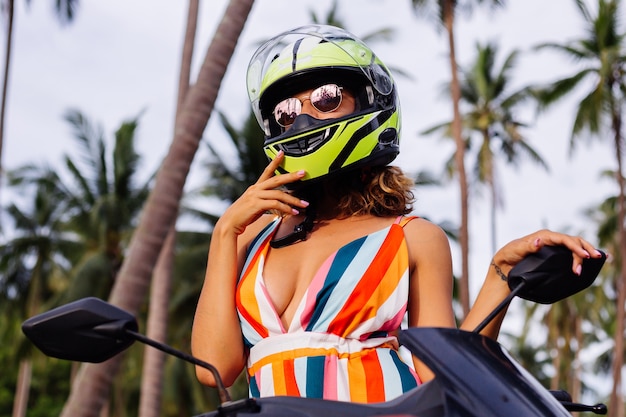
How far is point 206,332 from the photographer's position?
7.98 feet

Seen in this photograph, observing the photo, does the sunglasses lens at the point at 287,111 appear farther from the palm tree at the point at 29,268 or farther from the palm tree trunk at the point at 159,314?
the palm tree at the point at 29,268

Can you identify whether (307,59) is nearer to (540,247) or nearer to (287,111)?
(287,111)

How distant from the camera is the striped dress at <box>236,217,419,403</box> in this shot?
2.25 m

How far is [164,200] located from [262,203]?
6.43 metres

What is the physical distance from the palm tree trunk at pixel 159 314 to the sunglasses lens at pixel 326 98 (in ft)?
37.1

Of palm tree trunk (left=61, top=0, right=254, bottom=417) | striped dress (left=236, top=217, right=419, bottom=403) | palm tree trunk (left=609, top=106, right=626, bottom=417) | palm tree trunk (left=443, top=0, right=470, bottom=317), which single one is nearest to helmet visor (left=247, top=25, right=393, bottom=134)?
striped dress (left=236, top=217, right=419, bottom=403)

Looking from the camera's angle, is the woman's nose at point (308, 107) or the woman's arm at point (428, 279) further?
the woman's nose at point (308, 107)

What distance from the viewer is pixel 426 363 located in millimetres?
1746

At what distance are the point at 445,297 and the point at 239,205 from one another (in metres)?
0.56

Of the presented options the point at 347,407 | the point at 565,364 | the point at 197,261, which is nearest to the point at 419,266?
the point at 347,407

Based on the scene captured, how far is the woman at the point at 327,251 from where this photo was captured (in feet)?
7.52

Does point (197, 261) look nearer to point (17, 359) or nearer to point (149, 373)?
point (17, 359)

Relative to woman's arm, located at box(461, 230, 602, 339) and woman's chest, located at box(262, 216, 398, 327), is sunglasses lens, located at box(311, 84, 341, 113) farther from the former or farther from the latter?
woman's arm, located at box(461, 230, 602, 339)

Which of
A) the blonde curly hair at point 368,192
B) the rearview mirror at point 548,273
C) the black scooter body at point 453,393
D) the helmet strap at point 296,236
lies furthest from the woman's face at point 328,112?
the black scooter body at point 453,393
